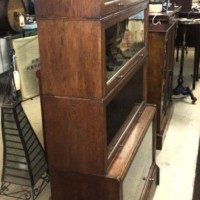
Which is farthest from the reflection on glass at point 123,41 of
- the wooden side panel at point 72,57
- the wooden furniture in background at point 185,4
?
the wooden furniture in background at point 185,4

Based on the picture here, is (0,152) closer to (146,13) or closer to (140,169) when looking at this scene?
(140,169)

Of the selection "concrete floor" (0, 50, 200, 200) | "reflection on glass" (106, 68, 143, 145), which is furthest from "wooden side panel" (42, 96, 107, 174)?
"concrete floor" (0, 50, 200, 200)

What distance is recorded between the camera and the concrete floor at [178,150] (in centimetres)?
208

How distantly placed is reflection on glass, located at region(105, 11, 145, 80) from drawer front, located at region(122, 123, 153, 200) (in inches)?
18.4

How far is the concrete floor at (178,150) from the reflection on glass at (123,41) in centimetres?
96

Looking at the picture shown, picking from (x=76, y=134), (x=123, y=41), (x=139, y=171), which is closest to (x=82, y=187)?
(x=76, y=134)

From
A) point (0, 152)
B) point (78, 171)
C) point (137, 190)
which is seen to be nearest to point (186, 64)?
point (0, 152)

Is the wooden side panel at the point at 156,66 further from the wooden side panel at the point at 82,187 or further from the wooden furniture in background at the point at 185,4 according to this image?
the wooden furniture in background at the point at 185,4

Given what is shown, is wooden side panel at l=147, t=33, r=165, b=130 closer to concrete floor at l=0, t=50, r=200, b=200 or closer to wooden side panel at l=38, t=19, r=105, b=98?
concrete floor at l=0, t=50, r=200, b=200

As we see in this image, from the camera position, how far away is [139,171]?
1.70 m

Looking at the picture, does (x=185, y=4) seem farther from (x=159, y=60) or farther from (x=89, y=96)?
(x=89, y=96)

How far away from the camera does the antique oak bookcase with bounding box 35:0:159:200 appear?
114 cm

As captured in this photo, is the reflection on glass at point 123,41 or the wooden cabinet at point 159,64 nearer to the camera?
the reflection on glass at point 123,41

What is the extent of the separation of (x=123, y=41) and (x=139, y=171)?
68 centimetres
